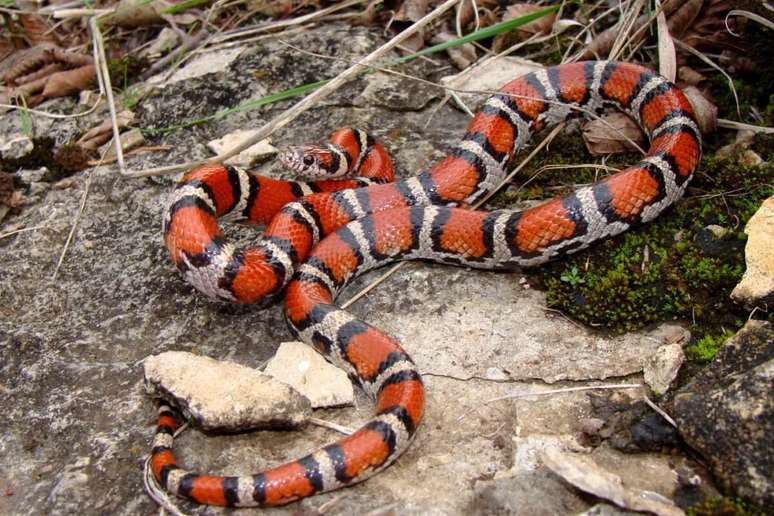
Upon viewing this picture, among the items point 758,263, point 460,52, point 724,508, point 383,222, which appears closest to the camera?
point 724,508

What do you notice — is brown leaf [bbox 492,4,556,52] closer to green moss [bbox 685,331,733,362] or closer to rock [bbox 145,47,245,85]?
rock [bbox 145,47,245,85]

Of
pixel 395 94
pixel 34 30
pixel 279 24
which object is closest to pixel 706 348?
pixel 395 94

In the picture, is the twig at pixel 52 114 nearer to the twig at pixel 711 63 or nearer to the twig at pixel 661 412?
the twig at pixel 711 63

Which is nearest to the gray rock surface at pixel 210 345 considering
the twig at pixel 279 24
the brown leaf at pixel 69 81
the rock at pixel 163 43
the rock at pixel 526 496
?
the rock at pixel 526 496

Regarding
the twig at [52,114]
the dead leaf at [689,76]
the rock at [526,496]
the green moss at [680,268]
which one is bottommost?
the rock at [526,496]

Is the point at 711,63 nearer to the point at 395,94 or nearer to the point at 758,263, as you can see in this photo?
the point at 758,263
